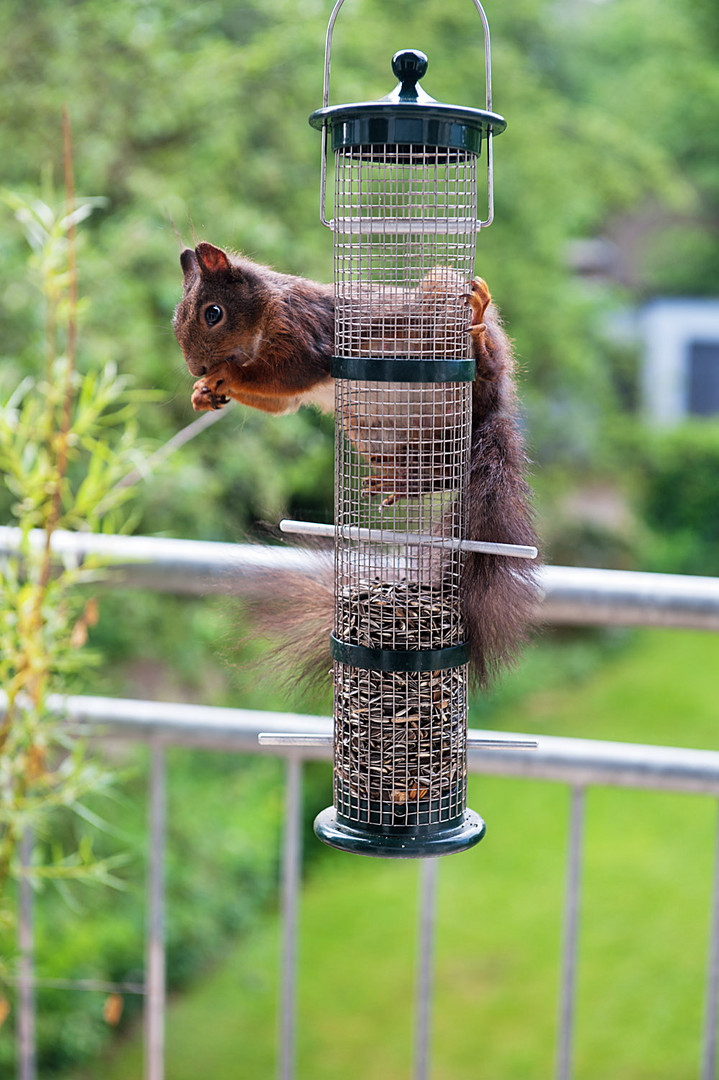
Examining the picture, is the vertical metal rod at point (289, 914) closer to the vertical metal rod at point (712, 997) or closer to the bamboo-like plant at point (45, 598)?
the bamboo-like plant at point (45, 598)

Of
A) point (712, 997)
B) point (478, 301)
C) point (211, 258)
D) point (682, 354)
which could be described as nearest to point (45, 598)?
point (211, 258)

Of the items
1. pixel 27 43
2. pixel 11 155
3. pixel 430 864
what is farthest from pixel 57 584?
pixel 27 43

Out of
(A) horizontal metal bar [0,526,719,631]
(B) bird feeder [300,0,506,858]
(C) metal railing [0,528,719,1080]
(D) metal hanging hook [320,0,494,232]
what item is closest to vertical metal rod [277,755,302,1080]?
(C) metal railing [0,528,719,1080]

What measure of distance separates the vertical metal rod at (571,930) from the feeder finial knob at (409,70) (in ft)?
3.10

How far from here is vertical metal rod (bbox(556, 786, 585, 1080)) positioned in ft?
5.05

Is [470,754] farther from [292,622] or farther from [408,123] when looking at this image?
[408,123]

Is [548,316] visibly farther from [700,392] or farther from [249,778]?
[700,392]

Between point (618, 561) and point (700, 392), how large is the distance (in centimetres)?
423

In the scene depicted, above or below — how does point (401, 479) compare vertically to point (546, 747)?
above

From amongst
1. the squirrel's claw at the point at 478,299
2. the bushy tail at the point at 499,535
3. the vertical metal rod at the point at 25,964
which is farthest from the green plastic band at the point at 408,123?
the vertical metal rod at the point at 25,964

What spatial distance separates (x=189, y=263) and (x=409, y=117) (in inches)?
11.9

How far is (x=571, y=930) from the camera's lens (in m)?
1.56

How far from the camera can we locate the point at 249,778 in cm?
567

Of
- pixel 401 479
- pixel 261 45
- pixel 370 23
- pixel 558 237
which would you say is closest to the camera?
pixel 401 479
